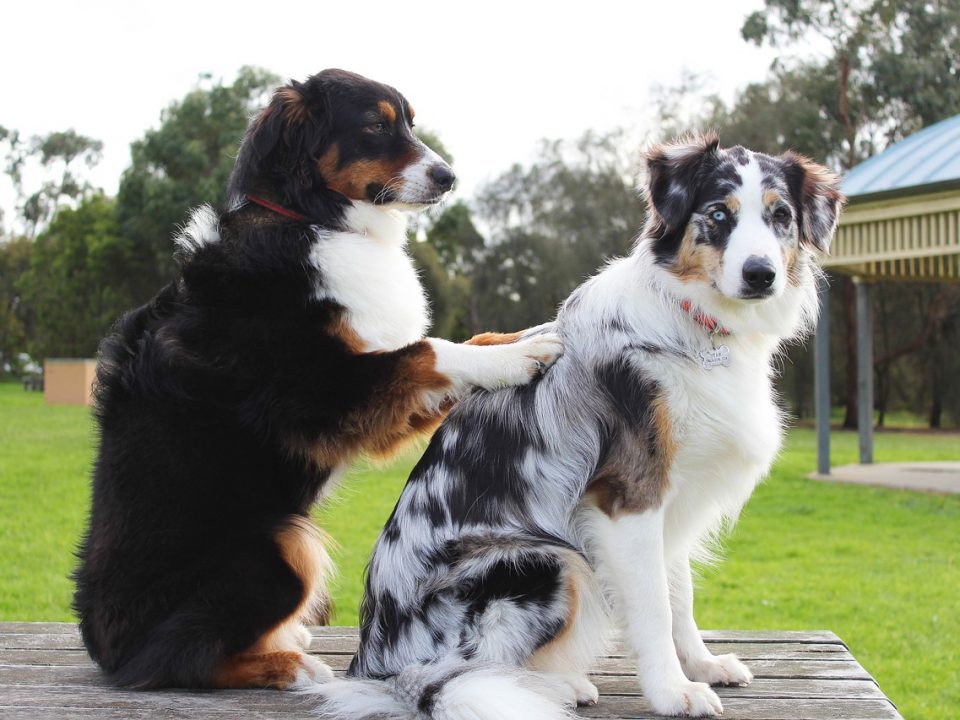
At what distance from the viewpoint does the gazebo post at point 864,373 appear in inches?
595

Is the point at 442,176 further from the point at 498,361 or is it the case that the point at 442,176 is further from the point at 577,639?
the point at 577,639

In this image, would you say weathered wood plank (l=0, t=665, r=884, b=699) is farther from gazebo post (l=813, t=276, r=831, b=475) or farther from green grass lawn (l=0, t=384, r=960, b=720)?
gazebo post (l=813, t=276, r=831, b=475)

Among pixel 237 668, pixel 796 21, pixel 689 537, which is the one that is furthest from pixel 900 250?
pixel 796 21

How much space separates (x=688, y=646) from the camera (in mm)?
3346

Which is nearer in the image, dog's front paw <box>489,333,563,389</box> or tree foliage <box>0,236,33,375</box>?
dog's front paw <box>489,333,563,389</box>

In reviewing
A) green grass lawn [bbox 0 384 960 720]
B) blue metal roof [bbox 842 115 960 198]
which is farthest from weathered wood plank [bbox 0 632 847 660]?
blue metal roof [bbox 842 115 960 198]

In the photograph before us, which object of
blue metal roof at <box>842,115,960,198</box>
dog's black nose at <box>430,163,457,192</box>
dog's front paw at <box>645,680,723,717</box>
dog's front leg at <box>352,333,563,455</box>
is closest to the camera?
dog's front paw at <box>645,680,723,717</box>

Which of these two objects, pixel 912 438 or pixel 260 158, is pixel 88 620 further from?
pixel 912 438

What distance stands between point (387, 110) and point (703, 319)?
4.83ft

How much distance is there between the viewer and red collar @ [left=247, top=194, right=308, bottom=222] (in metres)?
3.52

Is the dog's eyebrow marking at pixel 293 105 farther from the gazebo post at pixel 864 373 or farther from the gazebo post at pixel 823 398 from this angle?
the gazebo post at pixel 864 373

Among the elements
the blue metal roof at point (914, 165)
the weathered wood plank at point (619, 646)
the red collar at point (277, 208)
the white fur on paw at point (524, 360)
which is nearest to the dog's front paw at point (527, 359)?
the white fur on paw at point (524, 360)

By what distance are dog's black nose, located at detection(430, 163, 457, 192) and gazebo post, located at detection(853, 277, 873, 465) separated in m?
12.8

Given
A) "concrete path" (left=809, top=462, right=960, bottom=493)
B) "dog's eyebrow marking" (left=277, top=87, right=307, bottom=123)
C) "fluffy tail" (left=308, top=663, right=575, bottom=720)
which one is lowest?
"concrete path" (left=809, top=462, right=960, bottom=493)
